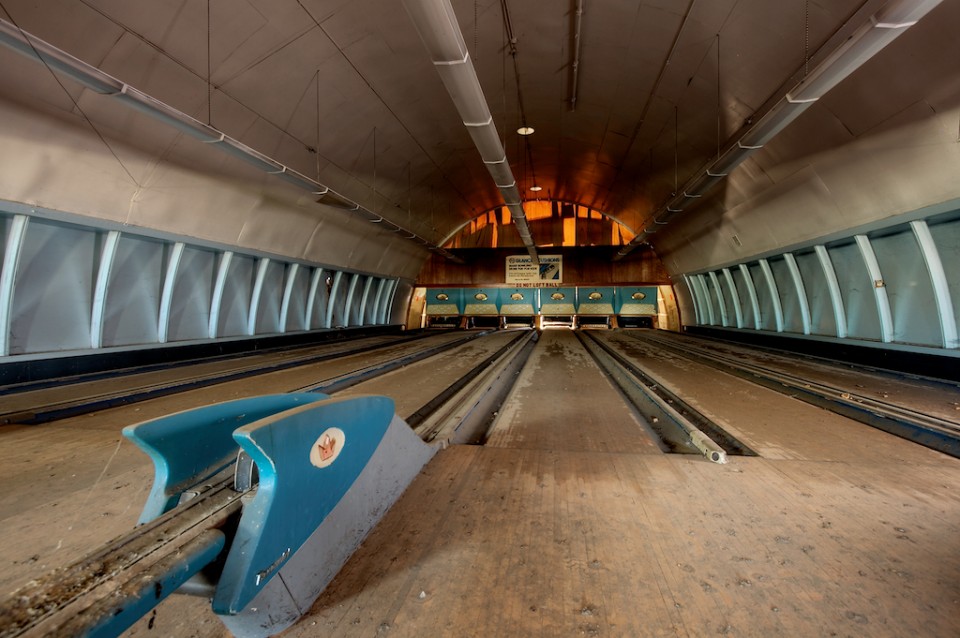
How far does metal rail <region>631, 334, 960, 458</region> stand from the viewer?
11.1 feet

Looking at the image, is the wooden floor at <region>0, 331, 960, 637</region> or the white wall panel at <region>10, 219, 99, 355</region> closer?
the wooden floor at <region>0, 331, 960, 637</region>

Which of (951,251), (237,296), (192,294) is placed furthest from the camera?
(237,296)

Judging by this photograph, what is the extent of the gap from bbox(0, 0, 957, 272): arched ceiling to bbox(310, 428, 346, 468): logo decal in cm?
572

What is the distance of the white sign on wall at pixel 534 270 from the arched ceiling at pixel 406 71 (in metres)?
6.96

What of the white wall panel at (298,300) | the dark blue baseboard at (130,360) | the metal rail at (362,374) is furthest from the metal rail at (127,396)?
the white wall panel at (298,300)

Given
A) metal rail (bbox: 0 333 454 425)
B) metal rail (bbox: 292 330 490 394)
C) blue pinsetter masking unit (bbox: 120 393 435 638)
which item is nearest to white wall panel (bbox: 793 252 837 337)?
metal rail (bbox: 292 330 490 394)

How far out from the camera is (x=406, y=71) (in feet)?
25.1

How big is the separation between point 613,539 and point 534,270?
17008 millimetres

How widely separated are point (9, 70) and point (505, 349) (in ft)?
30.6

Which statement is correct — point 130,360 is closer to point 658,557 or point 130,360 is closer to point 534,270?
point 658,557

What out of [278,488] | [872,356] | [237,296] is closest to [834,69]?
[872,356]

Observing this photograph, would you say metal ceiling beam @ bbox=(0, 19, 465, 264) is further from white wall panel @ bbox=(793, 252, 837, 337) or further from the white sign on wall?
the white sign on wall

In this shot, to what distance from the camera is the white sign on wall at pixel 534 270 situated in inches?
727

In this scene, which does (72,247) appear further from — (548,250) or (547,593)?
(548,250)
